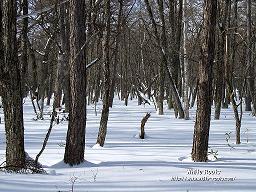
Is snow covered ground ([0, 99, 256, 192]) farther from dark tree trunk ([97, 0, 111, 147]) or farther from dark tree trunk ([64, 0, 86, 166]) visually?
dark tree trunk ([97, 0, 111, 147])

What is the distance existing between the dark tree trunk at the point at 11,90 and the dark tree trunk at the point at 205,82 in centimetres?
336

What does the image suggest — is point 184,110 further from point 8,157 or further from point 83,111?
point 8,157

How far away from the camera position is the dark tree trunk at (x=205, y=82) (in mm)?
8312

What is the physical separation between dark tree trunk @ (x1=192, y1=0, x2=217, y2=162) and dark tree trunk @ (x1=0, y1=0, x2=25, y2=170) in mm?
3356

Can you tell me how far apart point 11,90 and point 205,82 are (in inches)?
141

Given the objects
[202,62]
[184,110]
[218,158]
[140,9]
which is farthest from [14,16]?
[140,9]

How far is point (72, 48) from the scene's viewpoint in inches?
312

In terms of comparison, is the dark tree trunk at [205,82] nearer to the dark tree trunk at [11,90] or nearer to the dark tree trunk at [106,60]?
the dark tree trunk at [106,60]

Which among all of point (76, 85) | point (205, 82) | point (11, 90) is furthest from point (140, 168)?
point (11, 90)

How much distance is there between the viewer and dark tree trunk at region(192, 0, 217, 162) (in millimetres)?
8312

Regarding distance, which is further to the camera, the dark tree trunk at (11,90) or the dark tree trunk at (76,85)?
the dark tree trunk at (76,85)

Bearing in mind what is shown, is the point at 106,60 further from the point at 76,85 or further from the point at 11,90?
the point at 11,90

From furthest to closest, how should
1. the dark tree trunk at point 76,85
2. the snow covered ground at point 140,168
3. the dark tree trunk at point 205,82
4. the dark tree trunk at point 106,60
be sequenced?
the dark tree trunk at point 106,60, the dark tree trunk at point 205,82, the dark tree trunk at point 76,85, the snow covered ground at point 140,168

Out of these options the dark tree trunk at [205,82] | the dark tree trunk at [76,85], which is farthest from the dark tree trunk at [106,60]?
the dark tree trunk at [205,82]
